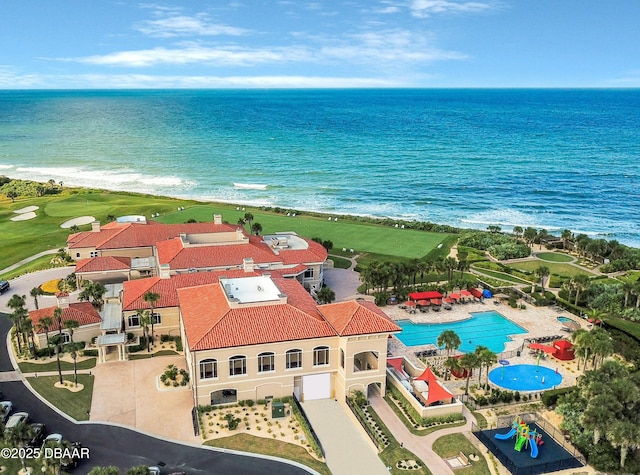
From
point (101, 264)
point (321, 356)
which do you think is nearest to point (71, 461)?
point (321, 356)

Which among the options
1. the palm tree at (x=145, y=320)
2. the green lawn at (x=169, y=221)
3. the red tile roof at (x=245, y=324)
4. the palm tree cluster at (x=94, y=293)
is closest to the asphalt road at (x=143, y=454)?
the red tile roof at (x=245, y=324)

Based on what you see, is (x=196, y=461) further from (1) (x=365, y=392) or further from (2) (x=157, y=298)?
(2) (x=157, y=298)

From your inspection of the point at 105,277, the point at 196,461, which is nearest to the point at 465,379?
the point at 196,461

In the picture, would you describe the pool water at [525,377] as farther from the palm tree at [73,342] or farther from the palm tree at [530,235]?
the palm tree at [530,235]

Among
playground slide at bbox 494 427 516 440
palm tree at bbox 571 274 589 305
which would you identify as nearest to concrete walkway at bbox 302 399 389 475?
playground slide at bbox 494 427 516 440

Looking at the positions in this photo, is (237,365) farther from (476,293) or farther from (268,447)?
(476,293)

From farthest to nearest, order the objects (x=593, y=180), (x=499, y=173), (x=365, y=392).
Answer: (x=499, y=173) < (x=593, y=180) < (x=365, y=392)

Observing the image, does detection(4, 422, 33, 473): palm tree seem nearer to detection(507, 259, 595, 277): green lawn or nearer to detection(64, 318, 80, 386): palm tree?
detection(64, 318, 80, 386): palm tree
